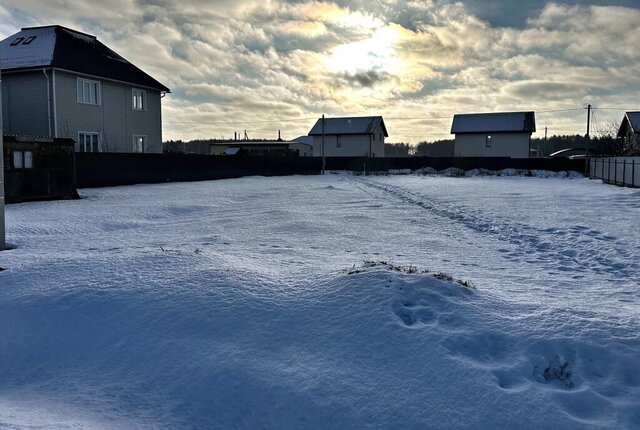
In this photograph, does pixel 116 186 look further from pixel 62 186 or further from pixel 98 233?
pixel 98 233

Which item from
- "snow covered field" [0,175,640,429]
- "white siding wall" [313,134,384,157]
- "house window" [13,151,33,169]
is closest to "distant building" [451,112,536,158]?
"white siding wall" [313,134,384,157]

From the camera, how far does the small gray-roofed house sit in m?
25.1

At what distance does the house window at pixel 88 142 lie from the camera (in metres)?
26.3

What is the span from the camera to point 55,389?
3545mm

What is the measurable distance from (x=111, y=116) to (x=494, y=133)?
39.7m

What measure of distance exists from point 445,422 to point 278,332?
154 centimetres

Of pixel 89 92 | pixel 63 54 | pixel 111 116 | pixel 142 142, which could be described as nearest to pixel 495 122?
pixel 142 142

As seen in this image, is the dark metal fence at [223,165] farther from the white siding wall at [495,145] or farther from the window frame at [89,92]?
the white siding wall at [495,145]

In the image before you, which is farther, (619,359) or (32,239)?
(32,239)

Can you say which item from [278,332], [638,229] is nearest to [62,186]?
[278,332]

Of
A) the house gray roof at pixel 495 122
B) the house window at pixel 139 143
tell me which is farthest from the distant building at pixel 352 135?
the house window at pixel 139 143

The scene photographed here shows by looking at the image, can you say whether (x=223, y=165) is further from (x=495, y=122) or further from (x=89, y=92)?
(x=495, y=122)

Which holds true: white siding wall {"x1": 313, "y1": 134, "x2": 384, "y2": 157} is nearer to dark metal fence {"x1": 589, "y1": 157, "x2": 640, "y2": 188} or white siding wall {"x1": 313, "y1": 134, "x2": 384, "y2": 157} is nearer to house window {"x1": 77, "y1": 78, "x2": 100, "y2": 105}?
dark metal fence {"x1": 589, "y1": 157, "x2": 640, "y2": 188}

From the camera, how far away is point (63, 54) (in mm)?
25688
